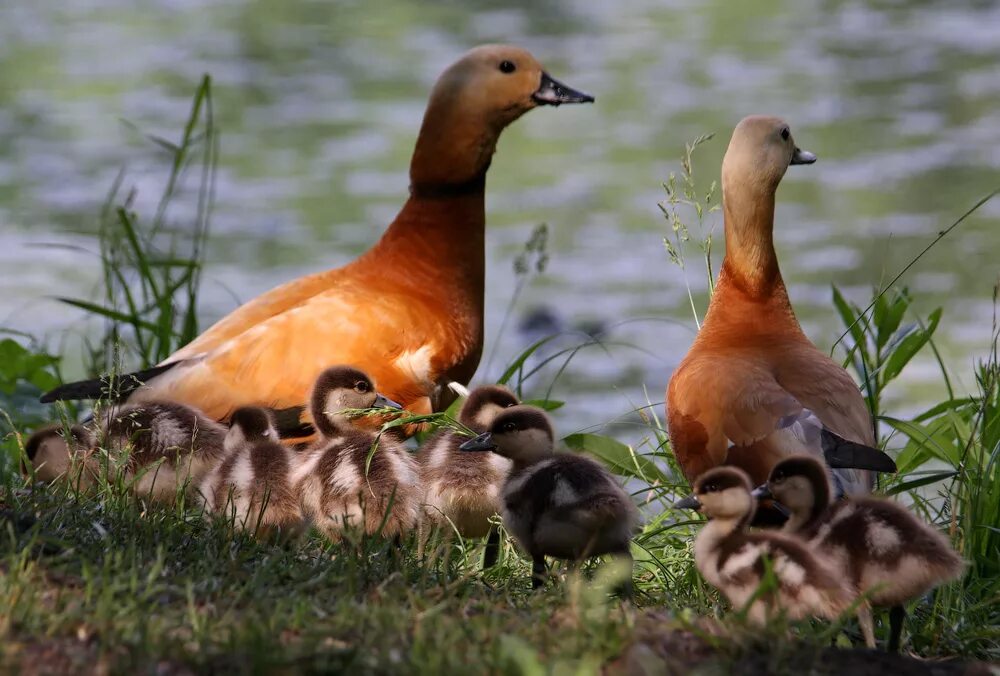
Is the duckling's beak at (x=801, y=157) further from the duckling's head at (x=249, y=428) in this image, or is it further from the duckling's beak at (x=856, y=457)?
the duckling's head at (x=249, y=428)

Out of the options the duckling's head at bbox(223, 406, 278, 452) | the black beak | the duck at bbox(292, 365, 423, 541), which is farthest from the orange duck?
the duckling's head at bbox(223, 406, 278, 452)

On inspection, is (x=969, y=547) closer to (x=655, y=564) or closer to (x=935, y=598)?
(x=935, y=598)

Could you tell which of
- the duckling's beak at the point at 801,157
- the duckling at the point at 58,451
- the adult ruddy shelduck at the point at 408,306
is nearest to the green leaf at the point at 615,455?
the adult ruddy shelduck at the point at 408,306

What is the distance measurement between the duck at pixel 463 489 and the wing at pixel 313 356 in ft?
2.22

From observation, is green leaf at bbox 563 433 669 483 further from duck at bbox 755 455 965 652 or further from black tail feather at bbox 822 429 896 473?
duck at bbox 755 455 965 652

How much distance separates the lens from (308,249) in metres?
11.4

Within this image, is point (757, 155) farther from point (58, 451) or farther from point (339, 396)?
point (58, 451)

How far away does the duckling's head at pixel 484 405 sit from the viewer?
559 cm

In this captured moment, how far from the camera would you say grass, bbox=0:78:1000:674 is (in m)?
3.25

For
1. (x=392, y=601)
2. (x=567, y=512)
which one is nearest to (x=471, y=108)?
(x=567, y=512)

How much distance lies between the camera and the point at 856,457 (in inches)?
183

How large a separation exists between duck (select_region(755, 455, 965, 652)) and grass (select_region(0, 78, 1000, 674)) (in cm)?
20

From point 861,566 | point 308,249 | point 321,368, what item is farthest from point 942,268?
point 861,566

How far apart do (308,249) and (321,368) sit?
566 cm
